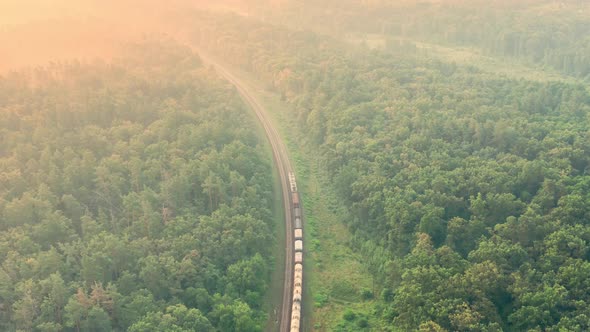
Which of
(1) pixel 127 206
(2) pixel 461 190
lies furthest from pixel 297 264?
(2) pixel 461 190

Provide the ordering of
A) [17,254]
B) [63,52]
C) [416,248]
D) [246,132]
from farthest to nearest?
[63,52] → [246,132] → [416,248] → [17,254]

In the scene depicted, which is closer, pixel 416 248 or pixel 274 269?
pixel 416 248

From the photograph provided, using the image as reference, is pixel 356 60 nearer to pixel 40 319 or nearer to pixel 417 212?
pixel 417 212

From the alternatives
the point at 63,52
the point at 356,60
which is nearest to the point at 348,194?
the point at 356,60

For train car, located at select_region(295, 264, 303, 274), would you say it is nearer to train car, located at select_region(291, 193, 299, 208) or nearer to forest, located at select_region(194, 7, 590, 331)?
forest, located at select_region(194, 7, 590, 331)

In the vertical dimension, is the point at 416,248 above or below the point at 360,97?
below

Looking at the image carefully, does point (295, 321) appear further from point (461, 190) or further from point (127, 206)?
point (461, 190)

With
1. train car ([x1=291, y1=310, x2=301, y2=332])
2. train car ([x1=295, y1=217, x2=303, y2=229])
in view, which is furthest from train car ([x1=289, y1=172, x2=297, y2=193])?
train car ([x1=291, y1=310, x2=301, y2=332])

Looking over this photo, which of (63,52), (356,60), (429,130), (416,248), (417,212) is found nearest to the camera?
(416,248)
